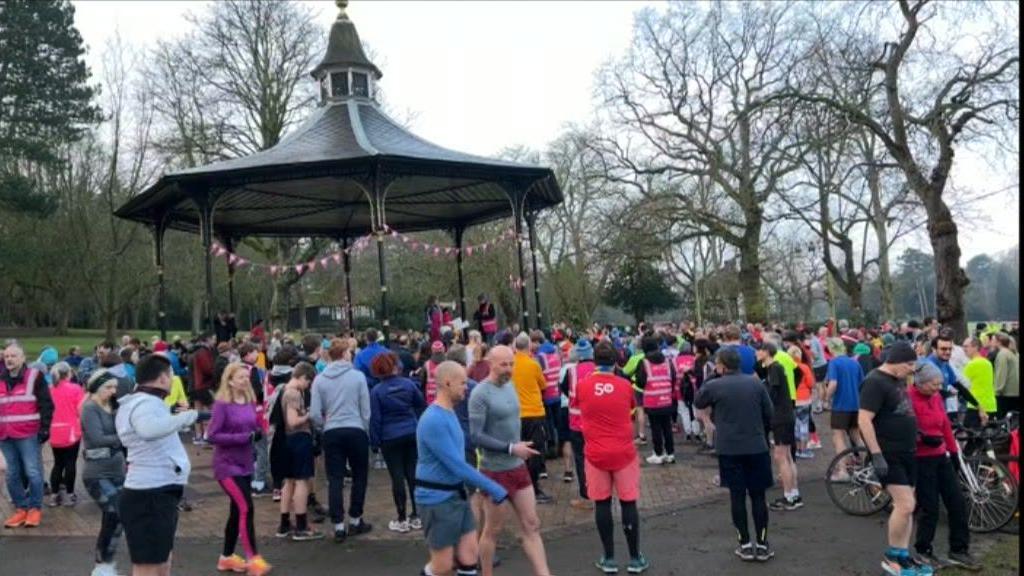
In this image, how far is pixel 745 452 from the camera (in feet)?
22.3

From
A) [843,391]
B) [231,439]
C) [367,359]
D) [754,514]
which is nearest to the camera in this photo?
[231,439]

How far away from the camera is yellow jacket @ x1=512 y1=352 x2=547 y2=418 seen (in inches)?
349

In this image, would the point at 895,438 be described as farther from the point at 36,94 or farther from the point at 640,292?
the point at 640,292

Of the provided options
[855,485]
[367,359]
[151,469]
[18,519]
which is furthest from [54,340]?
[855,485]

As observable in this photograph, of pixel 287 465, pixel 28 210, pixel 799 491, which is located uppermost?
pixel 28 210

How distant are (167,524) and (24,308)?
5058 centimetres

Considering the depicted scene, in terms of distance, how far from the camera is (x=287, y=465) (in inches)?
302

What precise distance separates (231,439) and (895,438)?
17.5 feet

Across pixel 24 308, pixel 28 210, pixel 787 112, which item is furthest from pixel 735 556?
pixel 24 308

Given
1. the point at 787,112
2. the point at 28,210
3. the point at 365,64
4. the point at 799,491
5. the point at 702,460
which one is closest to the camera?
the point at 799,491

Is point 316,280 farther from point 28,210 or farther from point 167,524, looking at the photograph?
point 167,524

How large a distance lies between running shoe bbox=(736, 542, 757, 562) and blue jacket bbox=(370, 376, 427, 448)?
3283mm

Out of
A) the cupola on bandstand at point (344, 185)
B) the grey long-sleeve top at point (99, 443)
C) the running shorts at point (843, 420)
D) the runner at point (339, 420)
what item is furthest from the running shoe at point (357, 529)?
the cupola on bandstand at point (344, 185)

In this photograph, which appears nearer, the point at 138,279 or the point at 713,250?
the point at 138,279
